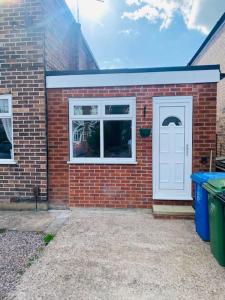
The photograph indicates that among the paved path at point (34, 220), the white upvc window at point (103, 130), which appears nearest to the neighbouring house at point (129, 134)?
the white upvc window at point (103, 130)

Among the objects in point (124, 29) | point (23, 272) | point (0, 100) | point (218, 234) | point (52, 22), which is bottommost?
point (23, 272)

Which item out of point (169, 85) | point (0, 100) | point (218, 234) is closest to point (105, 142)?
point (169, 85)

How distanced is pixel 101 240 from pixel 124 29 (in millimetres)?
A: 11526

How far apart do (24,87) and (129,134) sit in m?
3.01

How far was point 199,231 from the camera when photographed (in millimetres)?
4465

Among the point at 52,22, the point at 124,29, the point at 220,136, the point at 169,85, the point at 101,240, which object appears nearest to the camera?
the point at 101,240

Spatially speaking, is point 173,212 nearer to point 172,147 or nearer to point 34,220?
point 172,147

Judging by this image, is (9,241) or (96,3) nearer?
(9,241)

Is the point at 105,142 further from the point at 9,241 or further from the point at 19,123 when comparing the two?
the point at 9,241

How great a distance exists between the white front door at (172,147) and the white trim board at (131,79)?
1.51 ft

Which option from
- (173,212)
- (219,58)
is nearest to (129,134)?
(173,212)

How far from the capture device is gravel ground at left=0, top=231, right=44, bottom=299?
3229 millimetres

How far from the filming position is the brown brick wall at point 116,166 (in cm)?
580

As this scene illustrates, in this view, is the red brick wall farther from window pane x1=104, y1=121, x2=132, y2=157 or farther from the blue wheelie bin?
the blue wheelie bin
